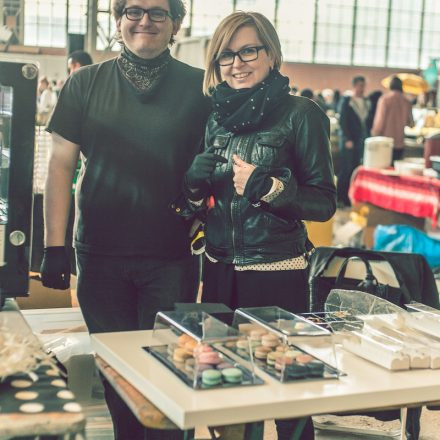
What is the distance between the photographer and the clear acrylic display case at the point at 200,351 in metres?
1.54

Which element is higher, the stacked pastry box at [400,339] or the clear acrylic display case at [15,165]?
the clear acrylic display case at [15,165]

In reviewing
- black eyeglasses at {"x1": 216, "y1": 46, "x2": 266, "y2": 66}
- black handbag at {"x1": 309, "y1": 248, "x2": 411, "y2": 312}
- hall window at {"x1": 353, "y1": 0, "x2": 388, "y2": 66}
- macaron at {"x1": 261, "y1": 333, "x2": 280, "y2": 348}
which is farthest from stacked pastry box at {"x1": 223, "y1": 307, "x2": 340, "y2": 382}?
hall window at {"x1": 353, "y1": 0, "x2": 388, "y2": 66}

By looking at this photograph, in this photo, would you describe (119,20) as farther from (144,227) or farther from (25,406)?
(25,406)

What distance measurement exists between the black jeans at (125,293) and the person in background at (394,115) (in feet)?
24.4

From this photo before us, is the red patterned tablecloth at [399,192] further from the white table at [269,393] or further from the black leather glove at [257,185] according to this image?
the white table at [269,393]

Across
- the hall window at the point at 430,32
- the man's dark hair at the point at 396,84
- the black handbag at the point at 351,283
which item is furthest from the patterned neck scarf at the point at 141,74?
the hall window at the point at 430,32

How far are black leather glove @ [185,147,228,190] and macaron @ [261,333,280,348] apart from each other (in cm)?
54

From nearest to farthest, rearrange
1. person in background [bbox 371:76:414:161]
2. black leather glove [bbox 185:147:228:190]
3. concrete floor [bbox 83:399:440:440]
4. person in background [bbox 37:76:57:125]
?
black leather glove [bbox 185:147:228:190] < concrete floor [bbox 83:399:440:440] < person in background [bbox 37:76:57:125] < person in background [bbox 371:76:414:161]

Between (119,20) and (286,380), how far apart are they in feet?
3.82

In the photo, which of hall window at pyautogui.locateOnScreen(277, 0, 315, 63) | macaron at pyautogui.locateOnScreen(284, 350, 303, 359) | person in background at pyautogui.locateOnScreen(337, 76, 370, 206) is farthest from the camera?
hall window at pyautogui.locateOnScreen(277, 0, 315, 63)

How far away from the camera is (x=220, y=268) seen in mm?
2203

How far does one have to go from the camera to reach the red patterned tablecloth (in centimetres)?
606

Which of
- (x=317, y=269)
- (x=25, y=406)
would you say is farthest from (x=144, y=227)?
(x=317, y=269)

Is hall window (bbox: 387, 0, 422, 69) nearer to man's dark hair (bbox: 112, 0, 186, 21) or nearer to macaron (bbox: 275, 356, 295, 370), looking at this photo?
man's dark hair (bbox: 112, 0, 186, 21)
